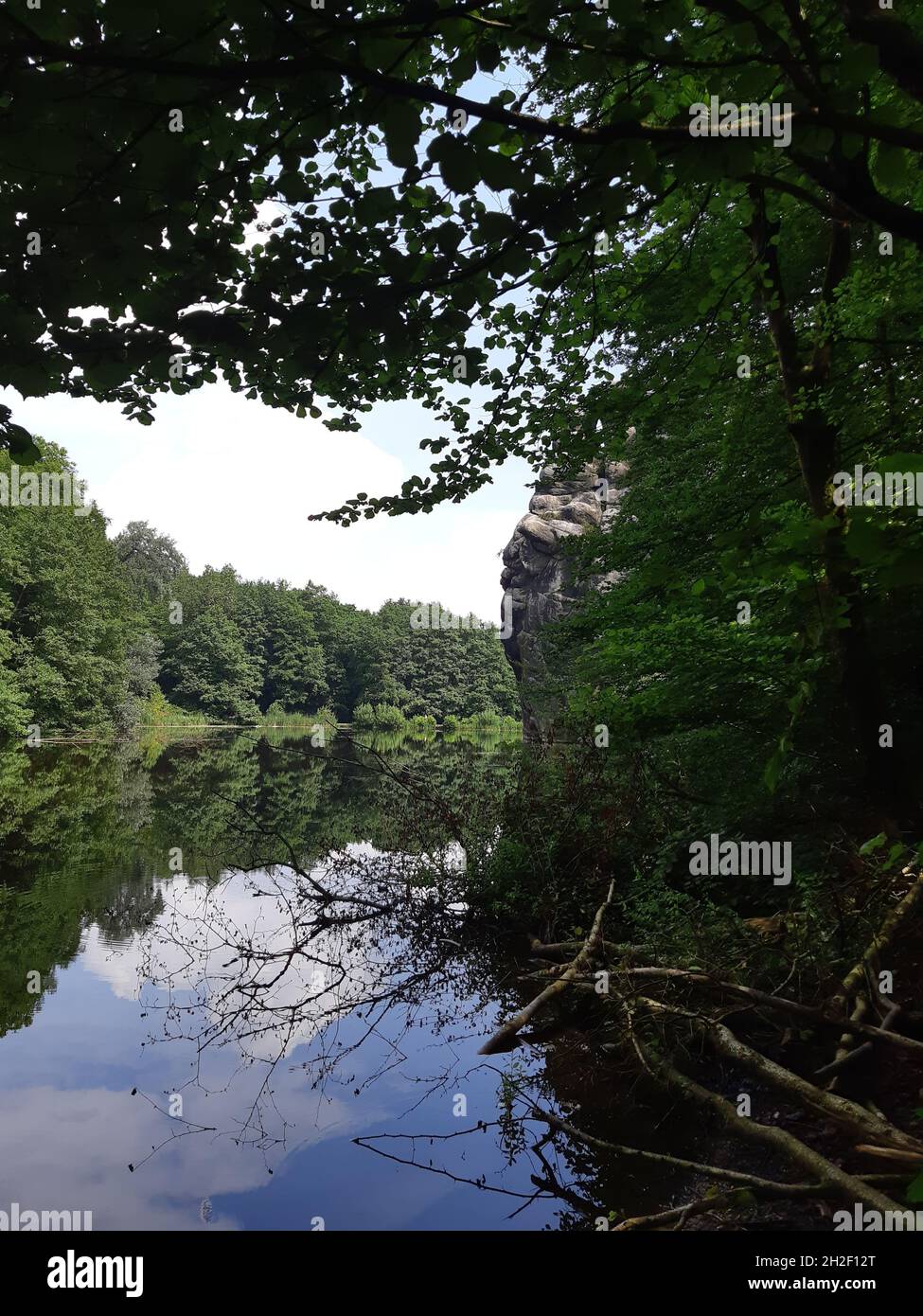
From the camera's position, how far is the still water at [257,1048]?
466 centimetres

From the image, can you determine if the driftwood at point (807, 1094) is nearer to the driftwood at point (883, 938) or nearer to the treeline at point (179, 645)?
the driftwood at point (883, 938)

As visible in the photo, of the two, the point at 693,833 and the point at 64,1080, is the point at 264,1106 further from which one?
the point at 693,833

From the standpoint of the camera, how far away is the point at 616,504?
12.4m

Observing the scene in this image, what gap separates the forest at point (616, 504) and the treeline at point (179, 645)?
24.8 metres

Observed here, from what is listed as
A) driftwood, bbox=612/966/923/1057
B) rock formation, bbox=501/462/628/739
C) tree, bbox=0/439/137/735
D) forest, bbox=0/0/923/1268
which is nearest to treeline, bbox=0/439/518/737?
tree, bbox=0/439/137/735

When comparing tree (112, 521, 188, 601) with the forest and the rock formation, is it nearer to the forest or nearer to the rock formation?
the rock formation

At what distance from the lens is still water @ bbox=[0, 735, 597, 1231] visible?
15.3 feet

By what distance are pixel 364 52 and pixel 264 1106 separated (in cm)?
645

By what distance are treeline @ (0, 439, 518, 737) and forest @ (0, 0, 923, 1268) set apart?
24.8m

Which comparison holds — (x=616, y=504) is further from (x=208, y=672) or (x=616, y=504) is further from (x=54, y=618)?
(x=208, y=672)

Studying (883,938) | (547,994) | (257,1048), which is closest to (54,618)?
(257,1048)
